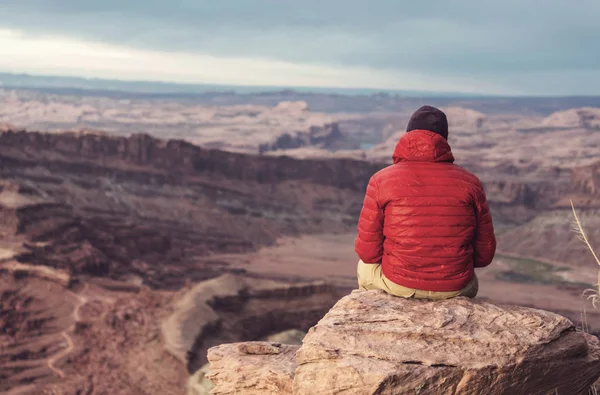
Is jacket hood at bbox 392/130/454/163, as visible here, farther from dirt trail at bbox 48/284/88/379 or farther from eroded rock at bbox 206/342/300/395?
dirt trail at bbox 48/284/88/379

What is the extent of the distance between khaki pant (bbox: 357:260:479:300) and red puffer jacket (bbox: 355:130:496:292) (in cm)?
6

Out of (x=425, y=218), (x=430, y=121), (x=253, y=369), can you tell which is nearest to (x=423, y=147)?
(x=430, y=121)

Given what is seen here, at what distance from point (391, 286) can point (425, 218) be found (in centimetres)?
81

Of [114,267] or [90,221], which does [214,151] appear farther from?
[114,267]

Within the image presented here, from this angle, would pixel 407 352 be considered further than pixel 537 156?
No

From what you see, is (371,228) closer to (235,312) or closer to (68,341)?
(235,312)

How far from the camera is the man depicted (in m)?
6.44

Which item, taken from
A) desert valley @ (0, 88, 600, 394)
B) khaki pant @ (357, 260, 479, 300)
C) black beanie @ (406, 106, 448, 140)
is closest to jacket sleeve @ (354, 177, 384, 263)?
khaki pant @ (357, 260, 479, 300)

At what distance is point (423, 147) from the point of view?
6.59m

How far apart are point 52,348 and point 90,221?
23.2 meters

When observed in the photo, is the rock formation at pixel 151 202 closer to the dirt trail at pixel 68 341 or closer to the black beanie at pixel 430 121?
the dirt trail at pixel 68 341

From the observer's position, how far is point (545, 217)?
70375 millimetres

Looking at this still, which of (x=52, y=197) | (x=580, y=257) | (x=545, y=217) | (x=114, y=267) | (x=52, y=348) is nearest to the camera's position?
(x=52, y=348)

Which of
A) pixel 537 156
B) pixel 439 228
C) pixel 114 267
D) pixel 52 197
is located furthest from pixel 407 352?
pixel 537 156
